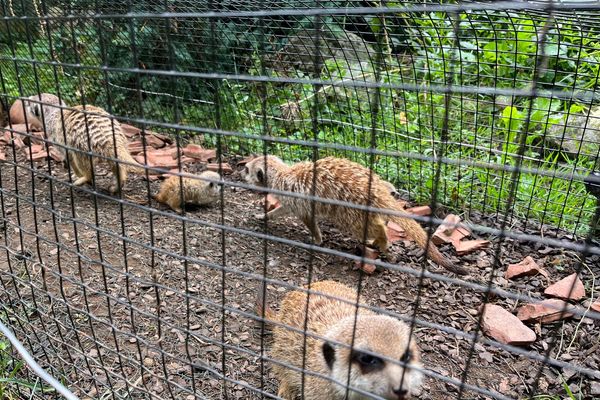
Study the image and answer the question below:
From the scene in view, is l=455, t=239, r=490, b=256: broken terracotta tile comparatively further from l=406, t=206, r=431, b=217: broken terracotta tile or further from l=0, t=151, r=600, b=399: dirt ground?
l=406, t=206, r=431, b=217: broken terracotta tile

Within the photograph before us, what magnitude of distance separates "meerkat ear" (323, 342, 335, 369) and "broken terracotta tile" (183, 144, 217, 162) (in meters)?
4.70

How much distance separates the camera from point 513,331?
317 centimetres

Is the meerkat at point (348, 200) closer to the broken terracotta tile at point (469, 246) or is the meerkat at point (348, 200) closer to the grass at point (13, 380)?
the broken terracotta tile at point (469, 246)

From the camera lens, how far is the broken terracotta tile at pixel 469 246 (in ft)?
14.1

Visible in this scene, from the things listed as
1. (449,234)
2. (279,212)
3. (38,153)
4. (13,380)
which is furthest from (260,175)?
(38,153)

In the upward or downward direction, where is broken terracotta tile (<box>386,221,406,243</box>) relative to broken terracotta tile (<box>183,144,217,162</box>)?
downward

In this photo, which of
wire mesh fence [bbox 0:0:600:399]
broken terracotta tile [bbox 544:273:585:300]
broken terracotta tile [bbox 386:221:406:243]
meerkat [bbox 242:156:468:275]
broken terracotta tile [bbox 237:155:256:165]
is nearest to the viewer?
wire mesh fence [bbox 0:0:600:399]

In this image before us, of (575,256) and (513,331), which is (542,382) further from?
(575,256)

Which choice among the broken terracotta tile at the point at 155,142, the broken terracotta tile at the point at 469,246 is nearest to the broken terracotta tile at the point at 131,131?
the broken terracotta tile at the point at 155,142

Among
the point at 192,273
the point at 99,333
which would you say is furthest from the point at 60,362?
the point at 192,273

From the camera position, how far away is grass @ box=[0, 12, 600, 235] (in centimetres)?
443

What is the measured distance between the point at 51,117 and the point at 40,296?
315 centimetres

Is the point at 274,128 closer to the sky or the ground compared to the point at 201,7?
closer to the ground

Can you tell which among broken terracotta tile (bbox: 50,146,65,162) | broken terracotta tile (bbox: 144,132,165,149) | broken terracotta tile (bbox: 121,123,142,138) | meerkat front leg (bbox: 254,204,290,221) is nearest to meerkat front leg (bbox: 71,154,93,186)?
broken terracotta tile (bbox: 50,146,65,162)
